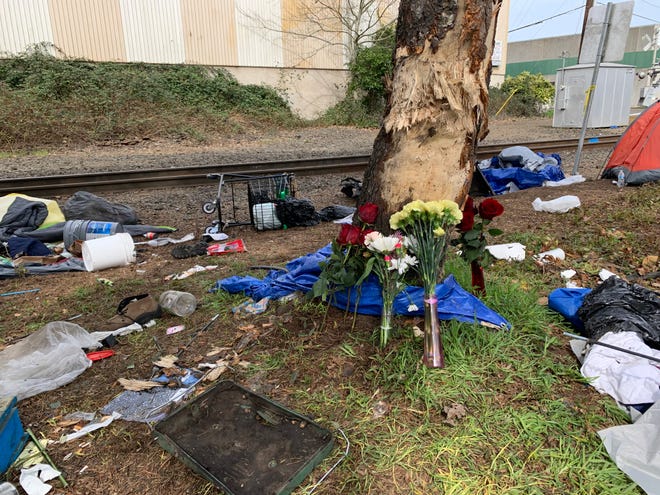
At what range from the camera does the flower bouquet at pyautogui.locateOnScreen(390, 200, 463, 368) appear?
2.51 m

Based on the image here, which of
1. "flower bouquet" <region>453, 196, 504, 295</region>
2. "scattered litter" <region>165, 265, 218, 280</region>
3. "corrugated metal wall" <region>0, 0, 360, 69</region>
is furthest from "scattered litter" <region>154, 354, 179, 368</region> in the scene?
"corrugated metal wall" <region>0, 0, 360, 69</region>

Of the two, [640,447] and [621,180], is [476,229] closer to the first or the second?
[640,447]

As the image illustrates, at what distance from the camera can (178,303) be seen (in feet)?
11.8

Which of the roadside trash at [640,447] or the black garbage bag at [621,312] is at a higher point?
the black garbage bag at [621,312]

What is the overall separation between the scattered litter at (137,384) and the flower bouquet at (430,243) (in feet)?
5.38

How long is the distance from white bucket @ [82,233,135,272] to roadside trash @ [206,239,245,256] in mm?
907

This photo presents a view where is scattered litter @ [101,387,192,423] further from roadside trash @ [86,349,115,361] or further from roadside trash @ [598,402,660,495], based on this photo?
roadside trash @ [598,402,660,495]

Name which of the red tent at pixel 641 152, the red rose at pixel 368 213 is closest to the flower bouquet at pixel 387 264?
the red rose at pixel 368 213

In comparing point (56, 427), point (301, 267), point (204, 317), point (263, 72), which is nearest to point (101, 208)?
point (204, 317)

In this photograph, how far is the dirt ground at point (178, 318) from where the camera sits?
2.12 meters

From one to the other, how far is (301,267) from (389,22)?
23.2 metres

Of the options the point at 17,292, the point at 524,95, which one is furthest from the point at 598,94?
the point at 17,292

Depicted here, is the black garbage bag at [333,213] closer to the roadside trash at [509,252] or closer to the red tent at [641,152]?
the roadside trash at [509,252]

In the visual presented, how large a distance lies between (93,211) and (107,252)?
151 centimetres
